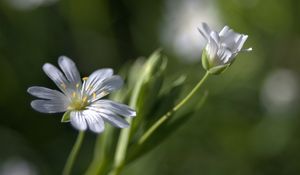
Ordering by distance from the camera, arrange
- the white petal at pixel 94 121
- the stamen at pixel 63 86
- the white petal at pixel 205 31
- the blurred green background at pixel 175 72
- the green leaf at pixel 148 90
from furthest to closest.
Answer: the blurred green background at pixel 175 72 → the green leaf at pixel 148 90 → the stamen at pixel 63 86 → the white petal at pixel 205 31 → the white petal at pixel 94 121

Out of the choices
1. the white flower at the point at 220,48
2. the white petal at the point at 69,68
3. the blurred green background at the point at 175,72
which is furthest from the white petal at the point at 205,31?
the blurred green background at the point at 175,72

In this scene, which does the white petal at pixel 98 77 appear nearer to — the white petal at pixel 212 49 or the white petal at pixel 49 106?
the white petal at pixel 49 106

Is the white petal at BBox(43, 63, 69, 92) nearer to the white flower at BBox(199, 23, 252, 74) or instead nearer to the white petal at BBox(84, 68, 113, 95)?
the white petal at BBox(84, 68, 113, 95)

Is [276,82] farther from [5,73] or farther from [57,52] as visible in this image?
[5,73]

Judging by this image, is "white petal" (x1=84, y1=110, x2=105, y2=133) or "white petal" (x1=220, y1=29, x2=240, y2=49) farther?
"white petal" (x1=220, y1=29, x2=240, y2=49)

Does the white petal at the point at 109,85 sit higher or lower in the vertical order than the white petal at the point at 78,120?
lower

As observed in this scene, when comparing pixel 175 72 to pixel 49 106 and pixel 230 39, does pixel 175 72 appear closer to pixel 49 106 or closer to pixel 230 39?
pixel 230 39

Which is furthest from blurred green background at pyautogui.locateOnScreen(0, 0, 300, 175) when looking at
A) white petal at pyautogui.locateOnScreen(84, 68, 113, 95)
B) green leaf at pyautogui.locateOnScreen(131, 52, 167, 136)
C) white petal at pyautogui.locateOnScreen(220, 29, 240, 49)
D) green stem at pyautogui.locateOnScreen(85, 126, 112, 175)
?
white petal at pyautogui.locateOnScreen(220, 29, 240, 49)

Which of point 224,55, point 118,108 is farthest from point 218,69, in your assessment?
point 118,108
